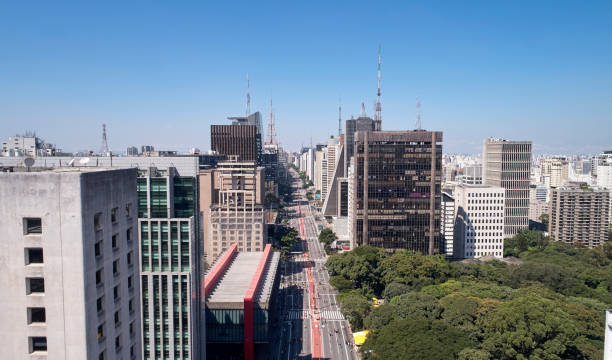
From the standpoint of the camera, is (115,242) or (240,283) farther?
(240,283)

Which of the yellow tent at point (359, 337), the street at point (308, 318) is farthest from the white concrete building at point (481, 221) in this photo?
the yellow tent at point (359, 337)

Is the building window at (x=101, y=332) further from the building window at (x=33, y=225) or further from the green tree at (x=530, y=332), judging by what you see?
the green tree at (x=530, y=332)

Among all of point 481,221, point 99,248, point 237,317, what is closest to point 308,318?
point 237,317

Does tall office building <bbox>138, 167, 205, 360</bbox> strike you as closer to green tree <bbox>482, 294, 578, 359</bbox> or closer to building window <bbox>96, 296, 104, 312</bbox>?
building window <bbox>96, 296, 104, 312</bbox>

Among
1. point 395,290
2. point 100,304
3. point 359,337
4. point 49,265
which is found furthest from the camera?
point 395,290

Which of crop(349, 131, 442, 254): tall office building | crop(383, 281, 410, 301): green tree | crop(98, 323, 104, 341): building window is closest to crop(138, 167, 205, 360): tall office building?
crop(98, 323, 104, 341): building window

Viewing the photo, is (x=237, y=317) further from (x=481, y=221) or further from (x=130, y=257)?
(x=481, y=221)
